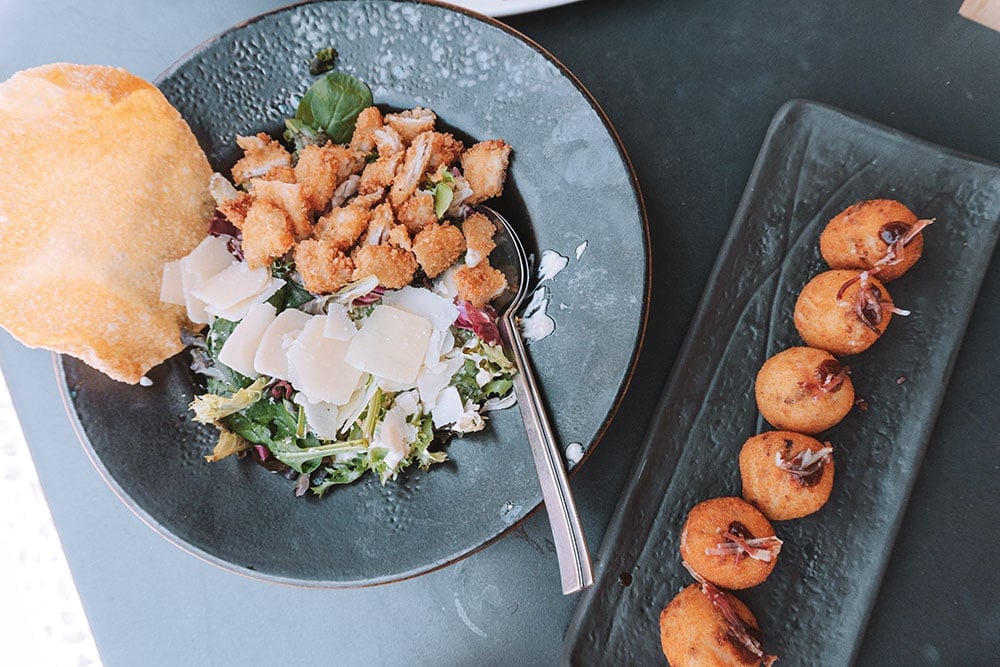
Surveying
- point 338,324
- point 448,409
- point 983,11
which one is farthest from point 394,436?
point 983,11

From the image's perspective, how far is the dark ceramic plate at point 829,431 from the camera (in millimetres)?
1519

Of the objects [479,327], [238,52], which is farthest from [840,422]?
[238,52]

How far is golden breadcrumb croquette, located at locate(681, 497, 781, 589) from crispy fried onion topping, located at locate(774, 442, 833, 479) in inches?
4.7

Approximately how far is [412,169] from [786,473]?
956mm

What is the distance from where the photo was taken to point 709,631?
1.40 m

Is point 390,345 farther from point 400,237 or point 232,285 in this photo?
point 232,285

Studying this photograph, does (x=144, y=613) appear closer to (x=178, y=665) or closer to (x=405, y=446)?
(x=178, y=665)

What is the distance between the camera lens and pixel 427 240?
1.46 m

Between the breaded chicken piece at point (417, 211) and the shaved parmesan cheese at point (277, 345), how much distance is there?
1.00 ft

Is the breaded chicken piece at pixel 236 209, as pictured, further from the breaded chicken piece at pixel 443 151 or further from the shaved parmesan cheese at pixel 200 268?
the breaded chicken piece at pixel 443 151

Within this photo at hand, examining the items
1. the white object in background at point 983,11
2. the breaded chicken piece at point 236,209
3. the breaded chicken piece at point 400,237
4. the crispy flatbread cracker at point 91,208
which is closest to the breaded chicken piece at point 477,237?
the breaded chicken piece at point 400,237

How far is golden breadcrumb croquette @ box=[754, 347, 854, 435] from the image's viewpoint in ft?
4.66

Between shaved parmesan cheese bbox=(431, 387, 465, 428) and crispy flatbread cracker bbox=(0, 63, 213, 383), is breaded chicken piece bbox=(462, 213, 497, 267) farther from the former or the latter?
crispy flatbread cracker bbox=(0, 63, 213, 383)

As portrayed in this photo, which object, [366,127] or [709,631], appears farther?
[366,127]
